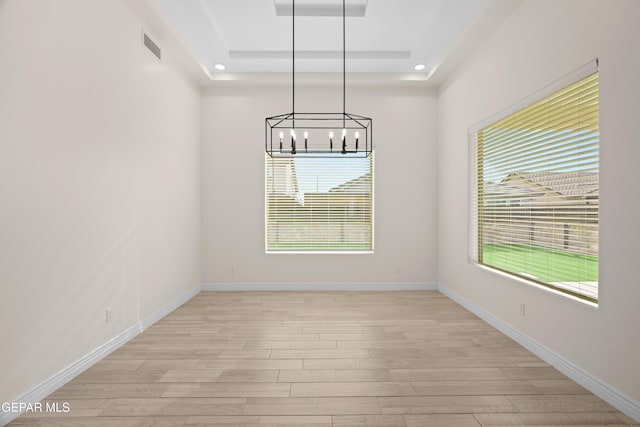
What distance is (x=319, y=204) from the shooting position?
17.4ft

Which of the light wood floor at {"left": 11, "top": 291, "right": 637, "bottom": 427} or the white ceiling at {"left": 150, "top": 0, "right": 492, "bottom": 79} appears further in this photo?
the white ceiling at {"left": 150, "top": 0, "right": 492, "bottom": 79}

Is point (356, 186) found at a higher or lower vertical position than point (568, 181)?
higher

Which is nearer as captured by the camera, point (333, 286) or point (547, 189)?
point (547, 189)

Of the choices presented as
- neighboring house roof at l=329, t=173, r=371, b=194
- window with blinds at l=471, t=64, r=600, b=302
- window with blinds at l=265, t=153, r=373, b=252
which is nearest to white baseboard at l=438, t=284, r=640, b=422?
window with blinds at l=471, t=64, r=600, b=302

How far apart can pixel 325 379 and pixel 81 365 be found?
1.88 metres

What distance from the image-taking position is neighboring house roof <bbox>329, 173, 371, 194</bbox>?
5297 mm

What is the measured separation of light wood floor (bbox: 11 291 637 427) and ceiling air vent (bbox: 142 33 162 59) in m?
3.00

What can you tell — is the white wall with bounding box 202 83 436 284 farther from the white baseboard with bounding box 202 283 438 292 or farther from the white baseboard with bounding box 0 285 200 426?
the white baseboard with bounding box 0 285 200 426

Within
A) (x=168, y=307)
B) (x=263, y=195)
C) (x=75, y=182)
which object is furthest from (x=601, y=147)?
(x=168, y=307)

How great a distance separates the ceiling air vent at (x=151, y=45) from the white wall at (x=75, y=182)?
101 mm

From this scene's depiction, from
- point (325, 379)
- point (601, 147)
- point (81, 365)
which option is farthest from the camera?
point (81, 365)

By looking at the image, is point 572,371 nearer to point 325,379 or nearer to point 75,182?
point 325,379

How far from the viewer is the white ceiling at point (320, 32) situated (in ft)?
11.4

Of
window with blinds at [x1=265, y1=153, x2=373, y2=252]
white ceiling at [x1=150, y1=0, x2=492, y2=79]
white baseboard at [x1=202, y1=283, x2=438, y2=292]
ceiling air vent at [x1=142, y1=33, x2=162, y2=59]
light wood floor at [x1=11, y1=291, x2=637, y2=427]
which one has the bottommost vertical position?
light wood floor at [x1=11, y1=291, x2=637, y2=427]
